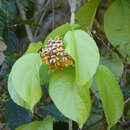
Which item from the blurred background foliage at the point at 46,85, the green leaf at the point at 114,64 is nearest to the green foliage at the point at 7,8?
the blurred background foliage at the point at 46,85

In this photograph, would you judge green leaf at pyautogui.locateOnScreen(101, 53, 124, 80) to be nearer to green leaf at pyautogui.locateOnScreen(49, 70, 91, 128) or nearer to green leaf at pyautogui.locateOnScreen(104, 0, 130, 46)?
green leaf at pyautogui.locateOnScreen(104, 0, 130, 46)

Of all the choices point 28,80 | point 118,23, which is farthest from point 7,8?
point 28,80

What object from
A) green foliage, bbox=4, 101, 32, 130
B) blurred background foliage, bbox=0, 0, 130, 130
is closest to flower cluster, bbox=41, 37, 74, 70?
blurred background foliage, bbox=0, 0, 130, 130

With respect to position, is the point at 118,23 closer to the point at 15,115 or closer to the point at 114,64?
the point at 114,64

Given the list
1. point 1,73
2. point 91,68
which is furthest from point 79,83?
point 1,73

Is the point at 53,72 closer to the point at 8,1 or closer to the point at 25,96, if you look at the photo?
the point at 25,96

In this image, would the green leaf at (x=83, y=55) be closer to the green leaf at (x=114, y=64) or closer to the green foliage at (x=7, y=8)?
the green leaf at (x=114, y=64)
